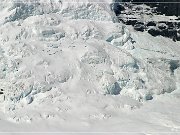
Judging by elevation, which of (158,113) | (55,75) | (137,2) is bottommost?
(158,113)

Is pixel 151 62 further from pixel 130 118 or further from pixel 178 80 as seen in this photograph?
pixel 130 118

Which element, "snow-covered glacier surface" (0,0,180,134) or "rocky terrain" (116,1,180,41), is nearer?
"snow-covered glacier surface" (0,0,180,134)

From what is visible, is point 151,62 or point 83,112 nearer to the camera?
point 83,112

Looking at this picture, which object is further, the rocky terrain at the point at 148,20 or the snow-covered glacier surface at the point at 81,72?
the rocky terrain at the point at 148,20

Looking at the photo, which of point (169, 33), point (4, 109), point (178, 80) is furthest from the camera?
point (169, 33)

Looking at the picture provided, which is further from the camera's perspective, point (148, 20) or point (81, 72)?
point (148, 20)

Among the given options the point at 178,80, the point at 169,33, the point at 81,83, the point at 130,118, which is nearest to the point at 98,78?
the point at 81,83

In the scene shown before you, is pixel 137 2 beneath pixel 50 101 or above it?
above

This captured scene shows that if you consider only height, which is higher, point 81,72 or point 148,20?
point 148,20
